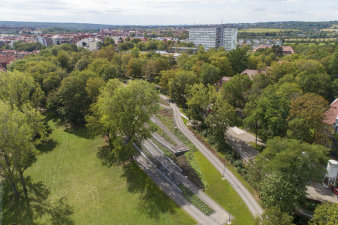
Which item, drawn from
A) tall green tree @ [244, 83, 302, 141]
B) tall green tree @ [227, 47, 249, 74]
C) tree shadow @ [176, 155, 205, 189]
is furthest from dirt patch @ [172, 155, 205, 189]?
tall green tree @ [227, 47, 249, 74]

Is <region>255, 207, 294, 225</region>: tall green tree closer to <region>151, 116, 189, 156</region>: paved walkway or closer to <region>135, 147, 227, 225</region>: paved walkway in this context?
<region>135, 147, 227, 225</region>: paved walkway

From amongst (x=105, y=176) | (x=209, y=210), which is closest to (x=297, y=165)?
(x=209, y=210)

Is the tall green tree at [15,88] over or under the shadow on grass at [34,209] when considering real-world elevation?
over

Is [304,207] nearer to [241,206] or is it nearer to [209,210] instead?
[241,206]

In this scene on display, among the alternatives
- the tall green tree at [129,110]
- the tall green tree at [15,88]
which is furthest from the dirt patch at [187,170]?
the tall green tree at [15,88]

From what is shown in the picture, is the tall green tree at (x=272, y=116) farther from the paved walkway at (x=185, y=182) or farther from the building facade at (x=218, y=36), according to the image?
A: the building facade at (x=218, y=36)

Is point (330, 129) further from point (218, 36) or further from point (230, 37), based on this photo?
point (218, 36)
